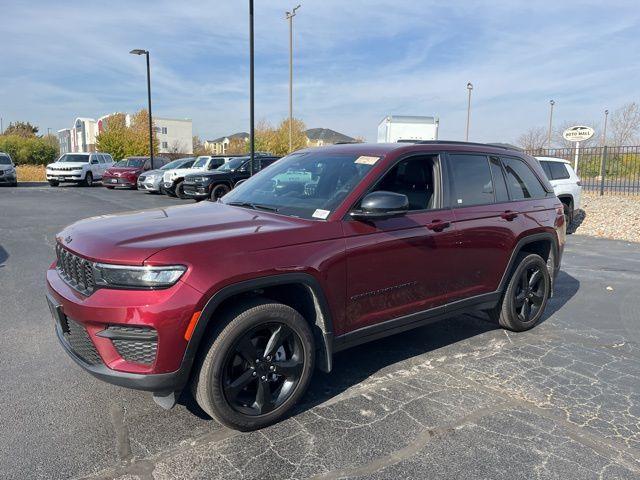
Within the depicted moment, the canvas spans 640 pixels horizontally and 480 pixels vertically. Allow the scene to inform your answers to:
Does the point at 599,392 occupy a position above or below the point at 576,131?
below

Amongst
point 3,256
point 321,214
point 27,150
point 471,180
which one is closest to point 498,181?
point 471,180

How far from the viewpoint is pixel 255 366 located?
3102 mm

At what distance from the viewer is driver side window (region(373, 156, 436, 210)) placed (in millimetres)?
3963

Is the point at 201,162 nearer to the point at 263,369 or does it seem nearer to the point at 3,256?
the point at 3,256

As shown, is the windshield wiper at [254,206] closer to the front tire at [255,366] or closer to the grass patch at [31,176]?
the front tire at [255,366]

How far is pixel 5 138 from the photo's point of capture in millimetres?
52875

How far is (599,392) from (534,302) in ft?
4.98

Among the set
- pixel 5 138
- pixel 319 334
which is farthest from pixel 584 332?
pixel 5 138

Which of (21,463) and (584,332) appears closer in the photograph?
(21,463)

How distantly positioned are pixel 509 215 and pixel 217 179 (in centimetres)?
1385

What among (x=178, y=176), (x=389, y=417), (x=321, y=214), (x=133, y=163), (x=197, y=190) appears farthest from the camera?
(x=133, y=163)

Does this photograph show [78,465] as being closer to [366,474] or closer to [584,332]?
[366,474]

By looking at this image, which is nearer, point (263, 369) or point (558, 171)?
point (263, 369)

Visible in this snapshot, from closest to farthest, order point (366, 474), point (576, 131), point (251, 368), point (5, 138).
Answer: point (366, 474) → point (251, 368) → point (576, 131) → point (5, 138)
